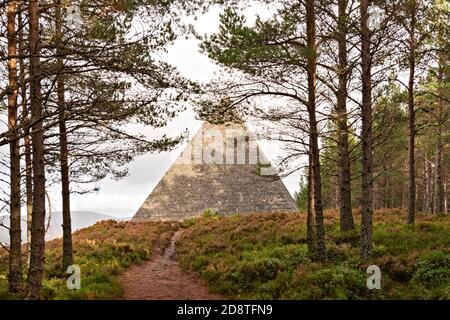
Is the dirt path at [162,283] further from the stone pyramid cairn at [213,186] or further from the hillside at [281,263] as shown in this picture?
the stone pyramid cairn at [213,186]

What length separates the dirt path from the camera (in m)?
11.0

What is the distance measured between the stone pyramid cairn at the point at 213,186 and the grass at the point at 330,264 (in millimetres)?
14194

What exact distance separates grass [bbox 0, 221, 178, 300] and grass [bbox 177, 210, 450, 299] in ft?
8.05

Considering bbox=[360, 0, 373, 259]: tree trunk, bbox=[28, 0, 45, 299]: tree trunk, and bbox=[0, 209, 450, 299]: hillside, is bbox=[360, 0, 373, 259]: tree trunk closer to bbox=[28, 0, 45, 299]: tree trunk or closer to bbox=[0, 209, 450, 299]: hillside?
bbox=[0, 209, 450, 299]: hillside

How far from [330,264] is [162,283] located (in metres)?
5.18

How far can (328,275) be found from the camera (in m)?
10.1

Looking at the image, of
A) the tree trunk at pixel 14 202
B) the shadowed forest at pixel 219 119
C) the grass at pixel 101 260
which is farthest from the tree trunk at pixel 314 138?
the tree trunk at pixel 14 202

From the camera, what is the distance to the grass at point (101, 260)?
34.6 feet

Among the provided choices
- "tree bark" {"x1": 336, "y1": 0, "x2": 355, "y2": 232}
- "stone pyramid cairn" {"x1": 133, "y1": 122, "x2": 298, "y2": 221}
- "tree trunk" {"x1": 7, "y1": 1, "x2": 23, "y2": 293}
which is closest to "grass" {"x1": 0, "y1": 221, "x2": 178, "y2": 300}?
"tree trunk" {"x1": 7, "y1": 1, "x2": 23, "y2": 293}

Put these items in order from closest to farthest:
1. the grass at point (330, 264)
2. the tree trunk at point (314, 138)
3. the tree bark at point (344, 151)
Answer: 1. the grass at point (330, 264)
2. the tree trunk at point (314, 138)
3. the tree bark at point (344, 151)

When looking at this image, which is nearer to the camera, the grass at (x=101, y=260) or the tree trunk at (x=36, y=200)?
the tree trunk at (x=36, y=200)

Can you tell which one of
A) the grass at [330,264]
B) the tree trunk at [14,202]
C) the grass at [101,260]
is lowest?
→ the grass at [101,260]

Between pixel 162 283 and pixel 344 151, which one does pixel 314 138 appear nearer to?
pixel 344 151

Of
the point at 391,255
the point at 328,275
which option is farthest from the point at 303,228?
the point at 328,275
